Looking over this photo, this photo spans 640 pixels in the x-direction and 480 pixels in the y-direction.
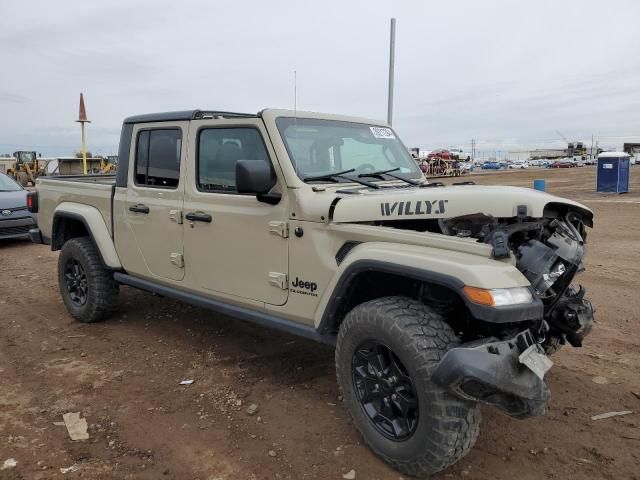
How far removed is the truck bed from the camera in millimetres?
4977

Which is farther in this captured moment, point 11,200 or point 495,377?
point 11,200

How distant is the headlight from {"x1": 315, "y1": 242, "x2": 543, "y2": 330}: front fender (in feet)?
0.06

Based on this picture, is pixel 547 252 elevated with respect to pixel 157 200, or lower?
lower

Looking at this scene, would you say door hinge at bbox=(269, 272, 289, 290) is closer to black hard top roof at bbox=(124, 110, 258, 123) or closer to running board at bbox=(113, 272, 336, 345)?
running board at bbox=(113, 272, 336, 345)

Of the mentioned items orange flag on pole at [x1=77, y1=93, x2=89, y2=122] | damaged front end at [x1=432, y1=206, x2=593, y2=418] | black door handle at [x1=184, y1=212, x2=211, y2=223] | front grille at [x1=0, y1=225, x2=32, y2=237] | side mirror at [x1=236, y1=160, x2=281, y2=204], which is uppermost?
orange flag on pole at [x1=77, y1=93, x2=89, y2=122]

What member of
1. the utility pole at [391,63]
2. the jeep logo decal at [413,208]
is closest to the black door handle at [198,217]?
the jeep logo decal at [413,208]

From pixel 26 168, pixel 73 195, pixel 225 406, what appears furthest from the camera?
pixel 26 168

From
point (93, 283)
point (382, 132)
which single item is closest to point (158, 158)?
point (93, 283)

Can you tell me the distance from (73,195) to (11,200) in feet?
18.1

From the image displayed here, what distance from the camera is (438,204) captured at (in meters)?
2.88

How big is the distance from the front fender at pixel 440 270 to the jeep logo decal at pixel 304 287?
0.18 metres

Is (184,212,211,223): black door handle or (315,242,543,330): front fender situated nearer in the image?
(315,242,543,330): front fender

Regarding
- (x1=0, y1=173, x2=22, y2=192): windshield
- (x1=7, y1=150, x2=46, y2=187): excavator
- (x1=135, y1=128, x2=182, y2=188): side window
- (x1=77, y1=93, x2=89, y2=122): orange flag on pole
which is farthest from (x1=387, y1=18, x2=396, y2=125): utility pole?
(x1=7, y1=150, x2=46, y2=187): excavator

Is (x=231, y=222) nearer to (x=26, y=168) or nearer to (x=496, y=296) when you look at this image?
(x=496, y=296)
